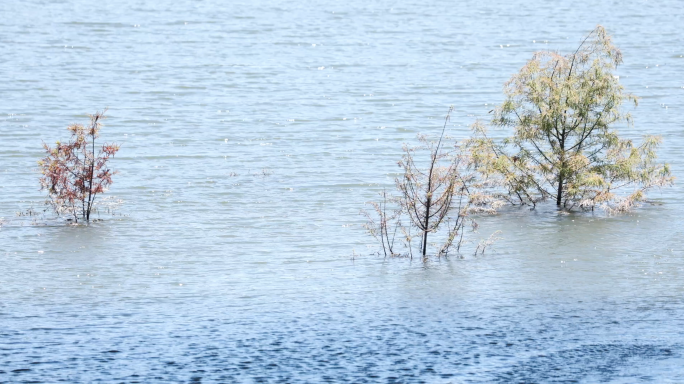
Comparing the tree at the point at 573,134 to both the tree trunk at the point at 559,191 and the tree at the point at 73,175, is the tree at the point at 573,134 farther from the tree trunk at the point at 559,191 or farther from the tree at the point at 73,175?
the tree at the point at 73,175

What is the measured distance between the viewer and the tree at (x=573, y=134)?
83.0ft

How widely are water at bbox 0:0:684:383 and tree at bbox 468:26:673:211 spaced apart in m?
0.83

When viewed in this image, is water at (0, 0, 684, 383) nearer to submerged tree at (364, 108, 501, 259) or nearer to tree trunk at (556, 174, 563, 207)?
submerged tree at (364, 108, 501, 259)

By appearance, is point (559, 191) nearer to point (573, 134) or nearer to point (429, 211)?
point (573, 134)

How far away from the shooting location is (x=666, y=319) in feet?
56.5

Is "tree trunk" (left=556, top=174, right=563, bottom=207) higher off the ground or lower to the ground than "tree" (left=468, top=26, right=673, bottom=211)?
lower

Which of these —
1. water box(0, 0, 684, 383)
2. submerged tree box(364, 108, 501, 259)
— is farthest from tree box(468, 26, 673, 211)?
submerged tree box(364, 108, 501, 259)

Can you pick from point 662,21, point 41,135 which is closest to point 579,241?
point 41,135

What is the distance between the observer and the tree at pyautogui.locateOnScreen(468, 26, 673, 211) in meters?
25.3

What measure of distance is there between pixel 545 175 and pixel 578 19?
5418 centimetres

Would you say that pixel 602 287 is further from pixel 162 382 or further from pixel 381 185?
pixel 381 185

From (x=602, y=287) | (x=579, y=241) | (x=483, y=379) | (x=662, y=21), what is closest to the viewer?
(x=483, y=379)

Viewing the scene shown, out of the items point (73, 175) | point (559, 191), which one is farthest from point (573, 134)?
point (73, 175)

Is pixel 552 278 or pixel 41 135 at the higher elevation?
pixel 41 135
